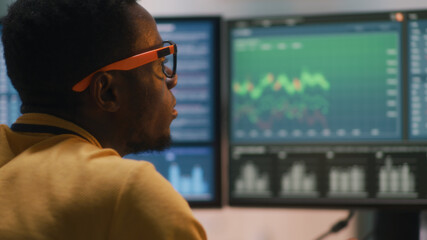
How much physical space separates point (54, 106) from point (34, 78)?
4 centimetres

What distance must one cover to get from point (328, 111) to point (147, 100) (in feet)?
1.83

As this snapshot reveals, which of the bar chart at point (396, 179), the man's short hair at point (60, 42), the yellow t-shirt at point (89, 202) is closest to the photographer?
the yellow t-shirt at point (89, 202)

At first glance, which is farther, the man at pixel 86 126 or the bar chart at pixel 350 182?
the bar chart at pixel 350 182

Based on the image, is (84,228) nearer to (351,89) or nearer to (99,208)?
(99,208)

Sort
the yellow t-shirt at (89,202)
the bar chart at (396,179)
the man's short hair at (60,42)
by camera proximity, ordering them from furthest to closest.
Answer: the bar chart at (396,179) < the man's short hair at (60,42) < the yellow t-shirt at (89,202)

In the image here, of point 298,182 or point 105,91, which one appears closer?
point 105,91

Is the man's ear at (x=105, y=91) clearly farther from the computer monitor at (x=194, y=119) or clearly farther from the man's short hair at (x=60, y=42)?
the computer monitor at (x=194, y=119)

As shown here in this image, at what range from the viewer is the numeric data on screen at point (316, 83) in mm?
1087

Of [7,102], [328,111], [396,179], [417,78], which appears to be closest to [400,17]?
[417,78]

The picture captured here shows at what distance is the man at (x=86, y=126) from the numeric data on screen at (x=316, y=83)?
39cm

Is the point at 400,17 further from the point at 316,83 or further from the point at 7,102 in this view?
the point at 7,102

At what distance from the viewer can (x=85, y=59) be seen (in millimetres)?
602

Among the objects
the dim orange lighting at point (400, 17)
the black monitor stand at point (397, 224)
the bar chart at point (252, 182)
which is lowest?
the black monitor stand at point (397, 224)

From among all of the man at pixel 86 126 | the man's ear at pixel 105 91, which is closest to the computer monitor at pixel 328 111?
the man at pixel 86 126
